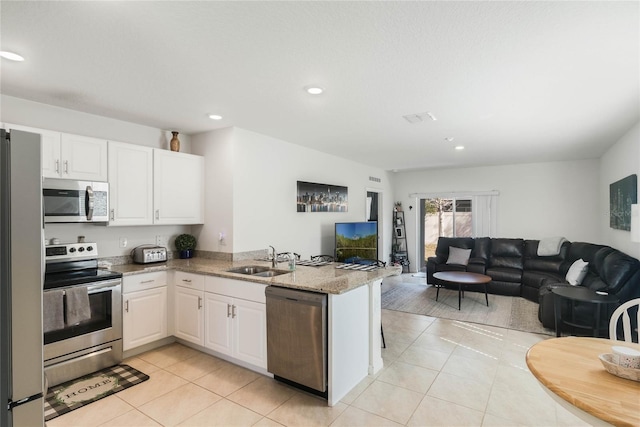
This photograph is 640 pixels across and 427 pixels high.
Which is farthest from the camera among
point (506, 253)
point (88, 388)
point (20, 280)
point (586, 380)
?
point (506, 253)

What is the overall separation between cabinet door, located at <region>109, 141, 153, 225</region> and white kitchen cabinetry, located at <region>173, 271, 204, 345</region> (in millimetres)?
782

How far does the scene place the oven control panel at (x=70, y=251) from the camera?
9.28 feet

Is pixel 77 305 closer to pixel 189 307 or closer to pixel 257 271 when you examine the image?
pixel 189 307

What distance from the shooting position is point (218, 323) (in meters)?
3.14

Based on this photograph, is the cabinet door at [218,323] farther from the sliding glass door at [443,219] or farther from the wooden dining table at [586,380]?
the sliding glass door at [443,219]

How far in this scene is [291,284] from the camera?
2615mm

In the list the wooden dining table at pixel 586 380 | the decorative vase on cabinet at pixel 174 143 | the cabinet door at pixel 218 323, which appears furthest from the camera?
the decorative vase on cabinet at pixel 174 143

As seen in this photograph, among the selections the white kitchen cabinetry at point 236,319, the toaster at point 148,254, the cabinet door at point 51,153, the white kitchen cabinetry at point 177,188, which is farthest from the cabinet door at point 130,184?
the white kitchen cabinetry at point 236,319

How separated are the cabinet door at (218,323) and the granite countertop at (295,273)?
0.83ft

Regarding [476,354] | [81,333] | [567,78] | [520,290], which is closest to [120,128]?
[81,333]

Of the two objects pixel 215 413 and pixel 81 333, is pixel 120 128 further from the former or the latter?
pixel 215 413

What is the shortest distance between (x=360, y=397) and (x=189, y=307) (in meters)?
1.94

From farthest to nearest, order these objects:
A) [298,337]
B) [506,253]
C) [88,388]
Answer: [506,253], [88,388], [298,337]

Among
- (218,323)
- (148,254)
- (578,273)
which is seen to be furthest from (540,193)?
(148,254)
